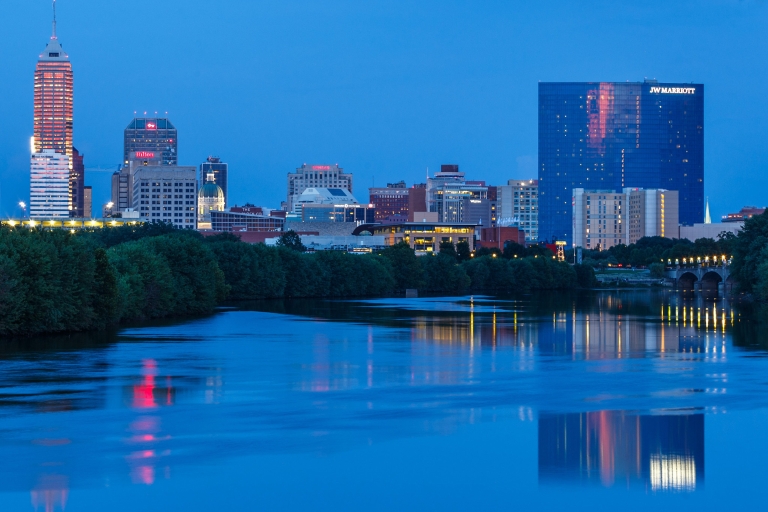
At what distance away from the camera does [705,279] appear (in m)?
176

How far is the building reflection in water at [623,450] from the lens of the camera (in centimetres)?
2702

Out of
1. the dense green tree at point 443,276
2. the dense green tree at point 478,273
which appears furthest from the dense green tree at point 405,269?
the dense green tree at point 478,273

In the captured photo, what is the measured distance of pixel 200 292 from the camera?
89.8 meters

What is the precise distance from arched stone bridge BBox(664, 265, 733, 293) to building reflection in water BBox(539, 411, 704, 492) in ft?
413

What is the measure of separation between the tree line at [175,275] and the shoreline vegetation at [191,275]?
8 centimetres

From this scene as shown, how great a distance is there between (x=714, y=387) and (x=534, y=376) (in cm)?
714

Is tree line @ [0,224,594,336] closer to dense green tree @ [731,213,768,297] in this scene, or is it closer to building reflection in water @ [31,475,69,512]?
building reflection in water @ [31,475,69,512]

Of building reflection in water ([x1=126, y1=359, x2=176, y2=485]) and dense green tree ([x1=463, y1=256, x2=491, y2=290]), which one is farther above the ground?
dense green tree ([x1=463, y1=256, x2=491, y2=290])

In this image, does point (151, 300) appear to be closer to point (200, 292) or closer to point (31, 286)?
point (200, 292)

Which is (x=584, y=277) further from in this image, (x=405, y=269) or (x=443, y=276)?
(x=405, y=269)

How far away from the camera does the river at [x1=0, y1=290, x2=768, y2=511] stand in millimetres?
25409

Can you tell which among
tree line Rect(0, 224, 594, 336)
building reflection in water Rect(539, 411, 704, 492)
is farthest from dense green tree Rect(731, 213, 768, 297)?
building reflection in water Rect(539, 411, 704, 492)

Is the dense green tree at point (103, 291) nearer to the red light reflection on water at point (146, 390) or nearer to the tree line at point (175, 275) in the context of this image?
the tree line at point (175, 275)

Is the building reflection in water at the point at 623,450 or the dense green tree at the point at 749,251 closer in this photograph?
the building reflection in water at the point at 623,450
